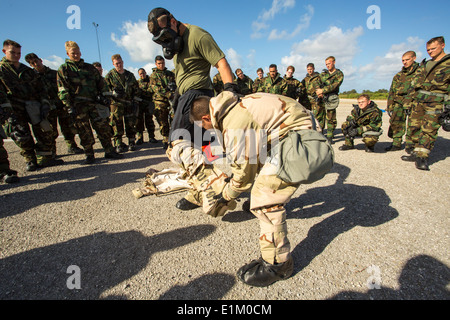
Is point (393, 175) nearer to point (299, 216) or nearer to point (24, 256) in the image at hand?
point (299, 216)

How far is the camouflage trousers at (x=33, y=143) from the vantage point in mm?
4129

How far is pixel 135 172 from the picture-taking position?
13.9 feet

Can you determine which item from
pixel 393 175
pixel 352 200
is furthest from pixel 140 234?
pixel 393 175

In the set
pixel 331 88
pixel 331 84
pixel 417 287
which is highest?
pixel 331 84

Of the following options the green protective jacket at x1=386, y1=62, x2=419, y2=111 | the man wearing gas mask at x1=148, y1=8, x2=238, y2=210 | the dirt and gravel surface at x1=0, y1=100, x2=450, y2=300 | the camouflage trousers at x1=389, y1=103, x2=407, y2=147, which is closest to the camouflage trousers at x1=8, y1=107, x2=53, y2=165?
the dirt and gravel surface at x1=0, y1=100, x2=450, y2=300

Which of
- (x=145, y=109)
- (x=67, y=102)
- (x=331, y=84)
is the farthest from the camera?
(x=145, y=109)

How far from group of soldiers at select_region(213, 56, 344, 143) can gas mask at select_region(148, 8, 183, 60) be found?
158 centimetres

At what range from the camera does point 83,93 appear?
4.35 m

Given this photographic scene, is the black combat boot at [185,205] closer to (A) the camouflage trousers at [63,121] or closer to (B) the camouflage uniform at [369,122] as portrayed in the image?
(A) the camouflage trousers at [63,121]

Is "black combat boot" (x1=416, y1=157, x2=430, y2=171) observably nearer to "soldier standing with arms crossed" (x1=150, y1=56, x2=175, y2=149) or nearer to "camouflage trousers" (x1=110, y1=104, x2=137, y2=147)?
"soldier standing with arms crossed" (x1=150, y1=56, x2=175, y2=149)

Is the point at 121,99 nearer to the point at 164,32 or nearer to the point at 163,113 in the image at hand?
the point at 163,113

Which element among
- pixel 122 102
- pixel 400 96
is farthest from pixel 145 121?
pixel 400 96

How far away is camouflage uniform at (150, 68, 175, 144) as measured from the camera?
18.8 ft

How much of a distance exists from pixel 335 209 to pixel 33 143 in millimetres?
6059
